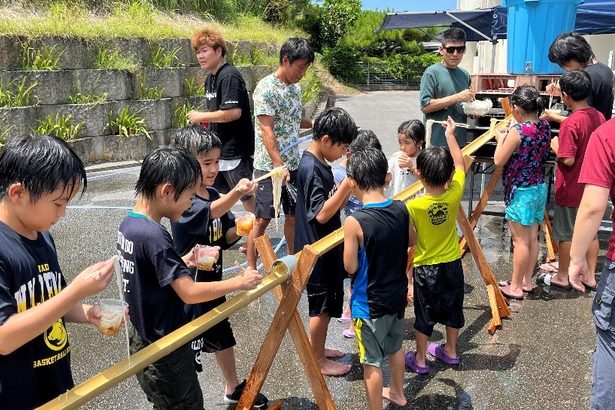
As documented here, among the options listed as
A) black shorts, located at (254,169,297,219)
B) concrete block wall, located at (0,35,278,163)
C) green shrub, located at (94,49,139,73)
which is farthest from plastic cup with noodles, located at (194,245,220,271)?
green shrub, located at (94,49,139,73)

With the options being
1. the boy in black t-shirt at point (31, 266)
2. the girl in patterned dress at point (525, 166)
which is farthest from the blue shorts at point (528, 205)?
the boy in black t-shirt at point (31, 266)

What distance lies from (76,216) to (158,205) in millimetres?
5310

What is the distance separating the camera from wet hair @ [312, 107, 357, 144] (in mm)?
3299

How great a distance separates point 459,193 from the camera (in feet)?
11.7

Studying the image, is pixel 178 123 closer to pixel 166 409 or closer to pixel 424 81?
pixel 424 81

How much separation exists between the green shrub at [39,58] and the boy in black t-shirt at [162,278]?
8.29 m

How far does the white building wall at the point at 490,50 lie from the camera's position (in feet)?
46.1

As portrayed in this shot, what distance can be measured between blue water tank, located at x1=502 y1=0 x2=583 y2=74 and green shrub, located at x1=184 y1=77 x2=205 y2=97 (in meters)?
7.18

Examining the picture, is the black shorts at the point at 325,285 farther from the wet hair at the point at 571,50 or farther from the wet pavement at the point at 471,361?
the wet hair at the point at 571,50

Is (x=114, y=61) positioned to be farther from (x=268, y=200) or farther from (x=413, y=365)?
(x=413, y=365)

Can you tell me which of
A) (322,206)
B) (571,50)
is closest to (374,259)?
(322,206)

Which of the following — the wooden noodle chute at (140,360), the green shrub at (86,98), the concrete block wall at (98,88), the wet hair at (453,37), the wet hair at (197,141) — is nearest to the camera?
the wooden noodle chute at (140,360)

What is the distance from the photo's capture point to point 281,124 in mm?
4844

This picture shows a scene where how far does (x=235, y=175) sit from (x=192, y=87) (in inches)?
281
